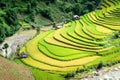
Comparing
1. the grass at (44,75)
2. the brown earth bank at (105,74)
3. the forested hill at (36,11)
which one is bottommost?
the forested hill at (36,11)

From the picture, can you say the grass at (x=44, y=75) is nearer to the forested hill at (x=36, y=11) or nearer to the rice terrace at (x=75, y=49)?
the rice terrace at (x=75, y=49)

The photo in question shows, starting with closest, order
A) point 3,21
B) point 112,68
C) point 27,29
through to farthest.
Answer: point 112,68
point 3,21
point 27,29

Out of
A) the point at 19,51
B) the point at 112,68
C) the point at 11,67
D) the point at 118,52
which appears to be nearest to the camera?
the point at 11,67

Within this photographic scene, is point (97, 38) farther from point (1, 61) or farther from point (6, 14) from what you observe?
point (6, 14)

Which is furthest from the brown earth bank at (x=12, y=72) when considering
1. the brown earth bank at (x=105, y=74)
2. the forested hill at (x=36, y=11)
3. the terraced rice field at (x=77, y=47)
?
the forested hill at (x=36, y=11)

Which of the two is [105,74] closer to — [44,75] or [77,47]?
[44,75]

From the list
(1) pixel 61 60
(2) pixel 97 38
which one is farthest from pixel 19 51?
(2) pixel 97 38

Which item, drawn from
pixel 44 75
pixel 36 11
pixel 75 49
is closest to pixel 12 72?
pixel 44 75
